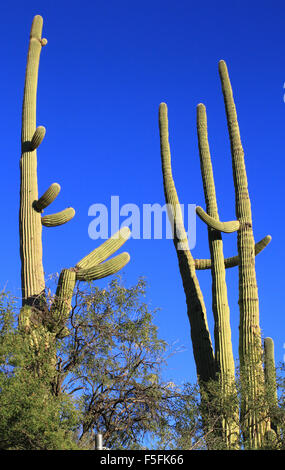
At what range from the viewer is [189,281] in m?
16.6

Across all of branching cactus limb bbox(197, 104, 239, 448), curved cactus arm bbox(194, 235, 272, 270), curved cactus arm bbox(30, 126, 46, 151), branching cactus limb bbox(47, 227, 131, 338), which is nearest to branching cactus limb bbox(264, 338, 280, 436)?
branching cactus limb bbox(197, 104, 239, 448)

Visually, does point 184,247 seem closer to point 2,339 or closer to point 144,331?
point 144,331

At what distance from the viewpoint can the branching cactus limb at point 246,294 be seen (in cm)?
1383

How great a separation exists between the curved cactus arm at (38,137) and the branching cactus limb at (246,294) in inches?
186

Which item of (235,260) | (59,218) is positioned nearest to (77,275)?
(59,218)

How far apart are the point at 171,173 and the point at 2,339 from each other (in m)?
7.53

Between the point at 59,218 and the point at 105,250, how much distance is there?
1273 millimetres

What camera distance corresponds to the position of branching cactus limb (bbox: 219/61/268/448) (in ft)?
45.4

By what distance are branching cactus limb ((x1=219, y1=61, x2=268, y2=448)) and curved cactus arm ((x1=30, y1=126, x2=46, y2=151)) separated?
186 inches

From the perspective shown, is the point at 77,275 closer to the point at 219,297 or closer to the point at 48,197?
the point at 48,197

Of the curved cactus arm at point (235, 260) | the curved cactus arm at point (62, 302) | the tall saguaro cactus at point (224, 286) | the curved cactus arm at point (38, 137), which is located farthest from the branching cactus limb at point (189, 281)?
the curved cactus arm at point (38, 137)

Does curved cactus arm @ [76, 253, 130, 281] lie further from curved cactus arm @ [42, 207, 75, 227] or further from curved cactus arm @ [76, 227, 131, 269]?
curved cactus arm @ [42, 207, 75, 227]

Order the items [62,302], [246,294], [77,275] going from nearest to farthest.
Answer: [62,302] < [77,275] < [246,294]

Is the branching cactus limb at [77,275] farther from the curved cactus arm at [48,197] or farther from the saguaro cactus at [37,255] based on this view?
the curved cactus arm at [48,197]
